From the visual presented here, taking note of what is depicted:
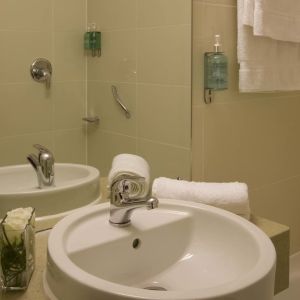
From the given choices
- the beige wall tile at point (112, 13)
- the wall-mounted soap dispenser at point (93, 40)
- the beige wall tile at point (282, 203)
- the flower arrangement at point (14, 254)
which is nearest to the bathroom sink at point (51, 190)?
the flower arrangement at point (14, 254)

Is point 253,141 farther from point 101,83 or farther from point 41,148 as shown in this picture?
point 41,148

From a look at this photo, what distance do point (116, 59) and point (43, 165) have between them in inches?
17.9

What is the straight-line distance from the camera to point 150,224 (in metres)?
1.10

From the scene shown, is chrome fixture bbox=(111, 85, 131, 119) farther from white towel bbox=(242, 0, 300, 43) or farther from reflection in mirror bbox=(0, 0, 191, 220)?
white towel bbox=(242, 0, 300, 43)

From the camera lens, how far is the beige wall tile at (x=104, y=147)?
1369mm

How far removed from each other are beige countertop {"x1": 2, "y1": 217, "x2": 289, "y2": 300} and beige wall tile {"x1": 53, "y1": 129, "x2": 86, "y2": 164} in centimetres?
26

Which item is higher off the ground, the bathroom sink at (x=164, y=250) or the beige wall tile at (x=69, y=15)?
the beige wall tile at (x=69, y=15)

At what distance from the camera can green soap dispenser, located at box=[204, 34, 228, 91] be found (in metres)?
1.48

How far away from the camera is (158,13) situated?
1.49 meters

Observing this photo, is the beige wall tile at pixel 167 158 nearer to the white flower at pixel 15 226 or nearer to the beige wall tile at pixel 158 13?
the beige wall tile at pixel 158 13

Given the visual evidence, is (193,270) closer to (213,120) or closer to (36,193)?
(36,193)

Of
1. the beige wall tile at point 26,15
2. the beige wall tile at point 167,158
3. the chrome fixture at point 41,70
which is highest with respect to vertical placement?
the beige wall tile at point 26,15

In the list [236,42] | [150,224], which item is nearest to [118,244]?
[150,224]

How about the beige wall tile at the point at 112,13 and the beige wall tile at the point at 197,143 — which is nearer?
the beige wall tile at the point at 112,13
